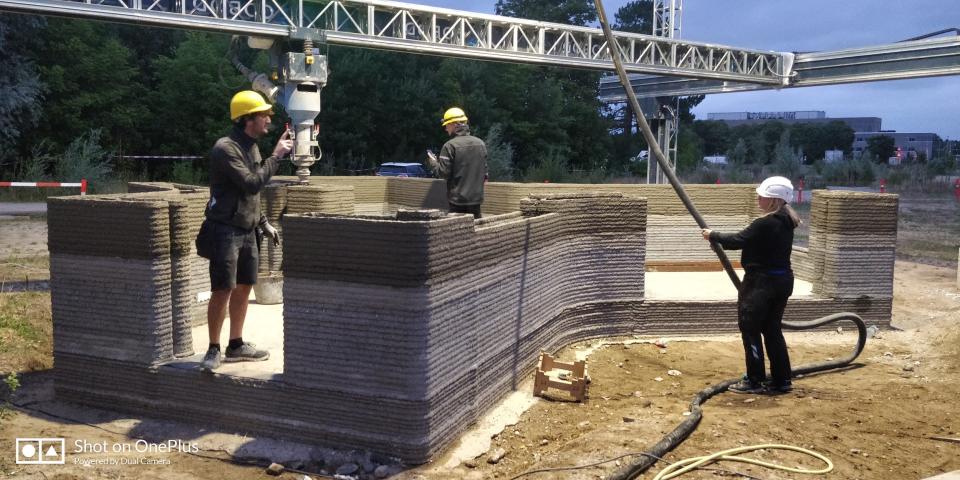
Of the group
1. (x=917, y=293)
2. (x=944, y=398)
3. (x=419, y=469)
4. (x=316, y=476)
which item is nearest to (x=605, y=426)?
(x=419, y=469)

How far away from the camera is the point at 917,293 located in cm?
1312

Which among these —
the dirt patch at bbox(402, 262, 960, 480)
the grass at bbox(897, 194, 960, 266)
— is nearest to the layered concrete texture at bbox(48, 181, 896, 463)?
the dirt patch at bbox(402, 262, 960, 480)

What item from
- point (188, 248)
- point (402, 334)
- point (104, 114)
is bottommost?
point (402, 334)

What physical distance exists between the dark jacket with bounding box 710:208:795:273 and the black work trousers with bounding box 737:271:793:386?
9cm

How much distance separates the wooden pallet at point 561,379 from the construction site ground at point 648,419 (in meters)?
0.10

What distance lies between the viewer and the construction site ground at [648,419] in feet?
17.9

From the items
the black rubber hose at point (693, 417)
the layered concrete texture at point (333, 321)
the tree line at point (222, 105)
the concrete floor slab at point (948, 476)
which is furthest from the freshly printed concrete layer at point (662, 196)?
the tree line at point (222, 105)

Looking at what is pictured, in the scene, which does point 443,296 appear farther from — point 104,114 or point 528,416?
point 104,114

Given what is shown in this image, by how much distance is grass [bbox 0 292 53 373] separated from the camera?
760 cm

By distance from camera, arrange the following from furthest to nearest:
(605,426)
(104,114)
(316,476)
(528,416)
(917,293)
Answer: (104,114) < (917,293) < (528,416) < (605,426) < (316,476)

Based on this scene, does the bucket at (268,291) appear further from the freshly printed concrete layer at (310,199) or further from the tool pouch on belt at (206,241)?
the tool pouch on belt at (206,241)

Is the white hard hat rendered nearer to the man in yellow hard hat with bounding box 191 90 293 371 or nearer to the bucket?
the man in yellow hard hat with bounding box 191 90 293 371

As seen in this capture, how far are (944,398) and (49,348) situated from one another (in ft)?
25.6

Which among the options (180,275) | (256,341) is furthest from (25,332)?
(180,275)
